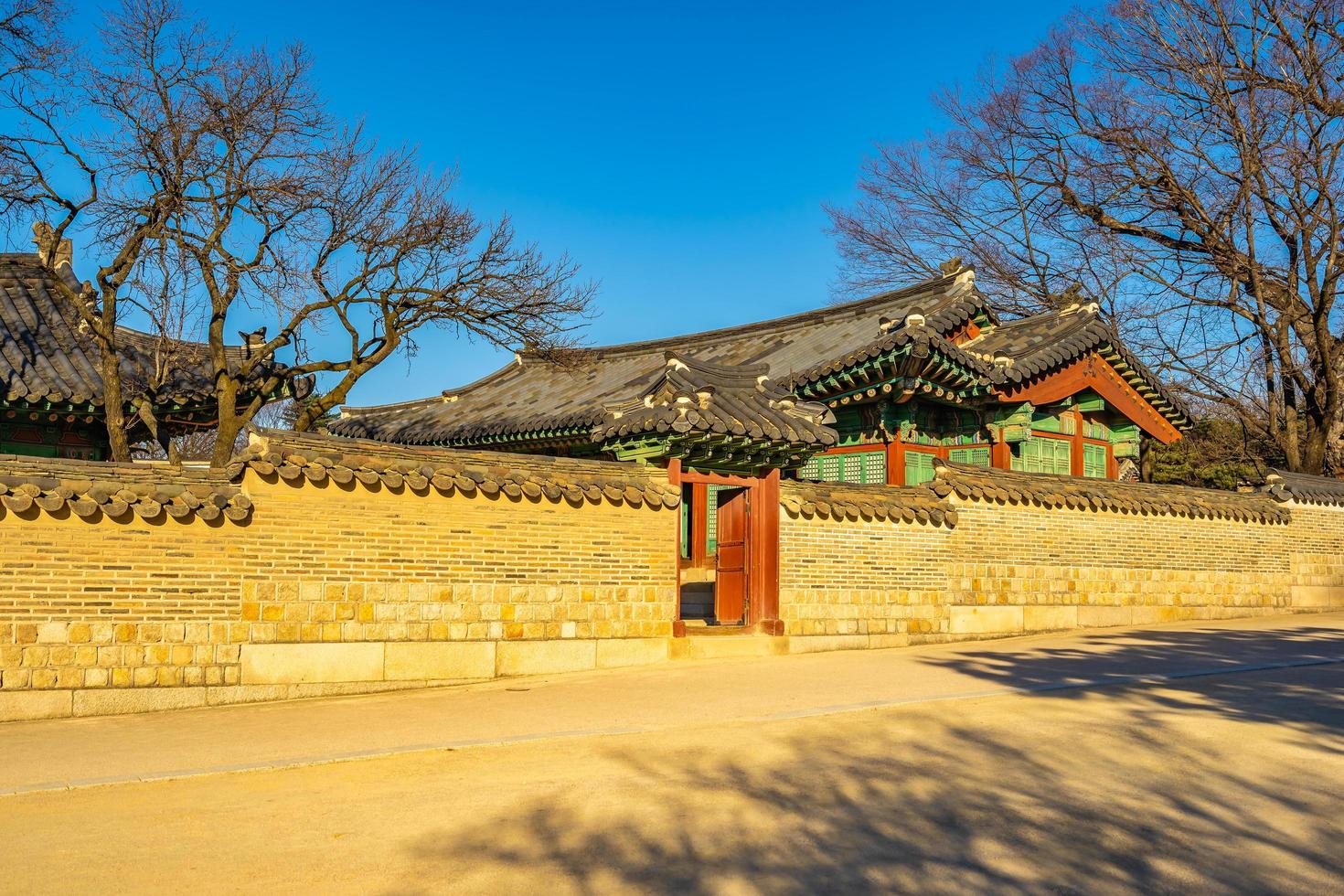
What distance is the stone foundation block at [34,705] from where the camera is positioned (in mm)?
9203

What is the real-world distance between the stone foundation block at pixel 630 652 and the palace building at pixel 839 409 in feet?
4.74

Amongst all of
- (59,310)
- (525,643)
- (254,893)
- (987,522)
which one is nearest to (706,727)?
(525,643)

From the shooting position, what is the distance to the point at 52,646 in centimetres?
942

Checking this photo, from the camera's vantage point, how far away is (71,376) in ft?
48.7

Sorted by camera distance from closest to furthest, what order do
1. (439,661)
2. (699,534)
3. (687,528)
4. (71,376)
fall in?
(439,661)
(71,376)
(699,534)
(687,528)

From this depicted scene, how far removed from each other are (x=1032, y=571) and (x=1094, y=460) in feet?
19.5

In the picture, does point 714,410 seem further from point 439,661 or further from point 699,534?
point 699,534

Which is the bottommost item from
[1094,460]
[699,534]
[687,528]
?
[699,534]

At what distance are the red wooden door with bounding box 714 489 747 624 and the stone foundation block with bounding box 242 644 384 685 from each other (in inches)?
184

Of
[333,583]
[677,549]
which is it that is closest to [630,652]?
[677,549]

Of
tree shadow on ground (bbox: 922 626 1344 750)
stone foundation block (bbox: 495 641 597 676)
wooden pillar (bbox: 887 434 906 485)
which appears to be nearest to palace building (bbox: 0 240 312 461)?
stone foundation block (bbox: 495 641 597 676)

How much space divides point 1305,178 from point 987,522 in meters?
12.7

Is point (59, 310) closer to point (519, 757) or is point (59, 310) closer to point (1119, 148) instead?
point (519, 757)

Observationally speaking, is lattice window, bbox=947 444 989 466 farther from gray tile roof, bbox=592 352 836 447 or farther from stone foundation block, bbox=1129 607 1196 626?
gray tile roof, bbox=592 352 836 447
